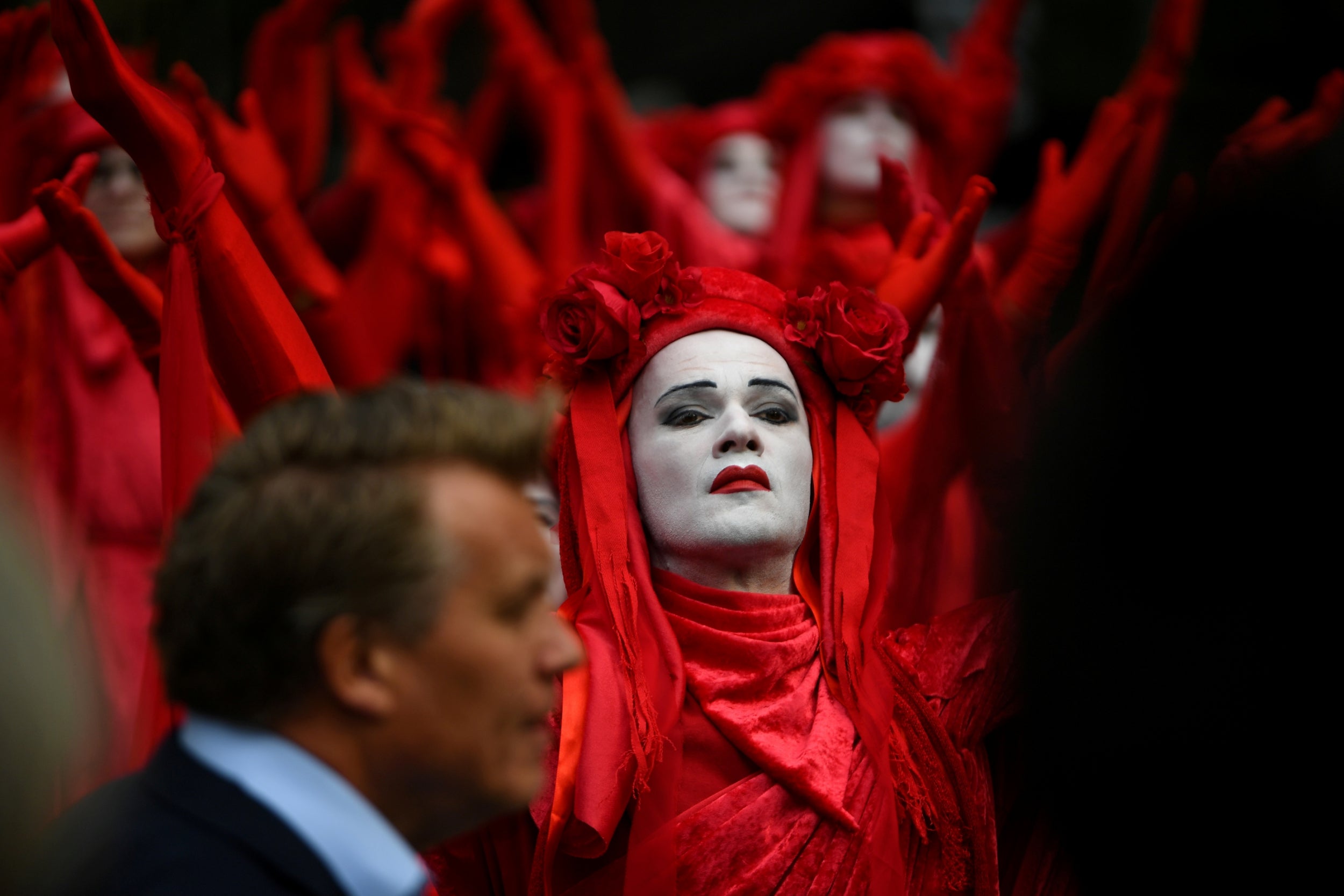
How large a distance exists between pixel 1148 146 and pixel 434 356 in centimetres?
Result: 262

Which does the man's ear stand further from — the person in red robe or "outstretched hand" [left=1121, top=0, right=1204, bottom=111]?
"outstretched hand" [left=1121, top=0, right=1204, bottom=111]

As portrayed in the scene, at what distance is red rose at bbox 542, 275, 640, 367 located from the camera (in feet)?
7.57

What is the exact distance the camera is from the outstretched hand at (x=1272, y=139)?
272 cm

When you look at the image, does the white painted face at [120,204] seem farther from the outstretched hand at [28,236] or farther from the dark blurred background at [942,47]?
the outstretched hand at [28,236]

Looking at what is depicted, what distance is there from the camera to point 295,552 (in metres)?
1.24

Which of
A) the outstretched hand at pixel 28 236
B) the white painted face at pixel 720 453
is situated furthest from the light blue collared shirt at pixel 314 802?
the outstretched hand at pixel 28 236

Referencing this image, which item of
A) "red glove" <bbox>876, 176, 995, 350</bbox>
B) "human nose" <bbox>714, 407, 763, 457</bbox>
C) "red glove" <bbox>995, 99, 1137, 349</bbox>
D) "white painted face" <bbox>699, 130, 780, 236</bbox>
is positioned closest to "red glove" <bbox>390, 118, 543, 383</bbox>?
"white painted face" <bbox>699, 130, 780, 236</bbox>

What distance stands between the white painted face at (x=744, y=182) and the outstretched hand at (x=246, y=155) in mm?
2377

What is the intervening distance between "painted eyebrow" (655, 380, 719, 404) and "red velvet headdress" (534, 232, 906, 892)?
9cm

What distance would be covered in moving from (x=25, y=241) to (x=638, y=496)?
140 centimetres

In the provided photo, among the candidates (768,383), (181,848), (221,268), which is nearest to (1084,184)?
(768,383)

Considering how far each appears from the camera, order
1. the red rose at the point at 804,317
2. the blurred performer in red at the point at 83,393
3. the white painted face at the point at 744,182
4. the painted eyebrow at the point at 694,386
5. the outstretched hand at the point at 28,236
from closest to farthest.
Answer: the painted eyebrow at the point at 694,386, the red rose at the point at 804,317, the outstretched hand at the point at 28,236, the blurred performer in red at the point at 83,393, the white painted face at the point at 744,182

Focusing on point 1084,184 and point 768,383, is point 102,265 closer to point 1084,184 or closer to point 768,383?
point 768,383

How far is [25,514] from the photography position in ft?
9.24
